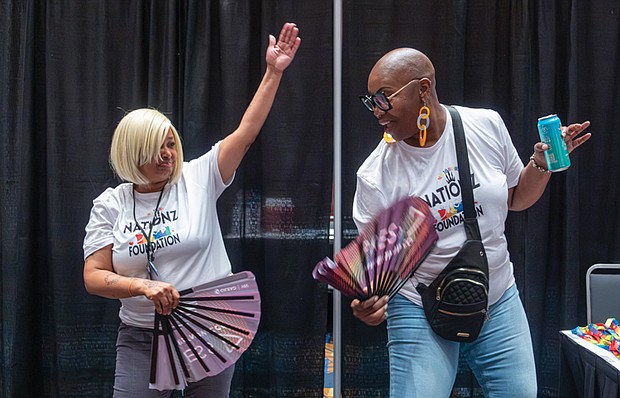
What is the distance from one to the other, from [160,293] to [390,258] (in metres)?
0.70

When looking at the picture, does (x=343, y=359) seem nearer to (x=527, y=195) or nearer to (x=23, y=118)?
(x=527, y=195)

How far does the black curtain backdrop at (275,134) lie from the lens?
2.80 m

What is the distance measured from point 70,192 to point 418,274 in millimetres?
A: 1906

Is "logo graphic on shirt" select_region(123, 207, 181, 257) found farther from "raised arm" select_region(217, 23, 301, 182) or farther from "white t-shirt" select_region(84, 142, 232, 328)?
"raised arm" select_region(217, 23, 301, 182)

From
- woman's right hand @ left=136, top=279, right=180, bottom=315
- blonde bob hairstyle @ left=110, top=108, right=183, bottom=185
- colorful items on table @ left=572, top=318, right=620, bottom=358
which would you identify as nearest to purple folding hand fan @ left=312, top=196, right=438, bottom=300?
woman's right hand @ left=136, top=279, right=180, bottom=315

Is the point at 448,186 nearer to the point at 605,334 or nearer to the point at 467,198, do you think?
the point at 467,198

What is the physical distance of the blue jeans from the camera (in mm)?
1632

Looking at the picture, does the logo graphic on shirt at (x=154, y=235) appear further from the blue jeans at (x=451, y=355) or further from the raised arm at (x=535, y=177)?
the raised arm at (x=535, y=177)

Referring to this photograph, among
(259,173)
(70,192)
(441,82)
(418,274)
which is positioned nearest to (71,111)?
(70,192)

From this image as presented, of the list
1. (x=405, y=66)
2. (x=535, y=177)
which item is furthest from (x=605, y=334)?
(x=405, y=66)

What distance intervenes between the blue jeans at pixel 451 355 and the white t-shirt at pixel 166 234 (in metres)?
0.67

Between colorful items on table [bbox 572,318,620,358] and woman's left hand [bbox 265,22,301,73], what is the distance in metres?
1.60

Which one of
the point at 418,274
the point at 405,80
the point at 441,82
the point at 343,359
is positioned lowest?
the point at 343,359

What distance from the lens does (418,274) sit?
1713mm
